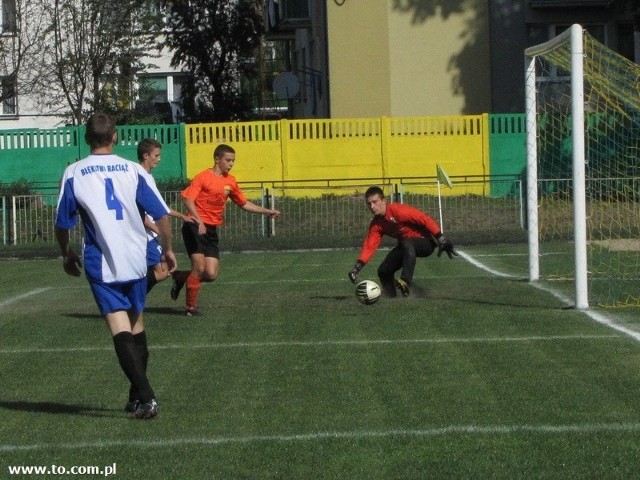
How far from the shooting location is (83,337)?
1232 cm

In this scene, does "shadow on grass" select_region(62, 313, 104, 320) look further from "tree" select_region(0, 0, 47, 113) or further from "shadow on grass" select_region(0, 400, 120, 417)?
"tree" select_region(0, 0, 47, 113)

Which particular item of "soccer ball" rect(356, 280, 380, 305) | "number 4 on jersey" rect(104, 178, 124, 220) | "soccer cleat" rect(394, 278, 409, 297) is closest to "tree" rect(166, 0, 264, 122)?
"soccer cleat" rect(394, 278, 409, 297)

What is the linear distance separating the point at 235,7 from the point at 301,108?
772cm

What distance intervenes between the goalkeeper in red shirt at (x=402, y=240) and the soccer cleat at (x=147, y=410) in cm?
638

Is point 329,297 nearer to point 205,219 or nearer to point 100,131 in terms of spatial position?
point 205,219

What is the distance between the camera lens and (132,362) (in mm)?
7980

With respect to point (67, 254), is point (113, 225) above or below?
above

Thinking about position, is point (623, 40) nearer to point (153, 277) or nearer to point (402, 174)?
point (402, 174)

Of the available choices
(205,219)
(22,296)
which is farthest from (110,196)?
(22,296)

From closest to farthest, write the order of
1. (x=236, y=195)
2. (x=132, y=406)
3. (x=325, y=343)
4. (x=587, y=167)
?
(x=132, y=406) < (x=325, y=343) < (x=236, y=195) < (x=587, y=167)

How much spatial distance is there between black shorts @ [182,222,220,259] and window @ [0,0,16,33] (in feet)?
93.2

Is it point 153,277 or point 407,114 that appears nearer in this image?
point 153,277

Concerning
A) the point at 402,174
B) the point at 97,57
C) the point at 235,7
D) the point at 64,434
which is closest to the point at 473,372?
the point at 64,434

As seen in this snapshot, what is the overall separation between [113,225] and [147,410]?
3.77ft
